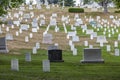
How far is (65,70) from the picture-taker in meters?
20.1

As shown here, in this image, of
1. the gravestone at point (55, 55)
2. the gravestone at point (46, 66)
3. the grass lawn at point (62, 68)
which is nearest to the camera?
the grass lawn at point (62, 68)

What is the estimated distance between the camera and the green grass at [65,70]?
18.0 metres

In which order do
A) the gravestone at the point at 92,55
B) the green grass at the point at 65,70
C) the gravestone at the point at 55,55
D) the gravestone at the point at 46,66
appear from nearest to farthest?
the green grass at the point at 65,70
the gravestone at the point at 46,66
the gravestone at the point at 92,55
the gravestone at the point at 55,55

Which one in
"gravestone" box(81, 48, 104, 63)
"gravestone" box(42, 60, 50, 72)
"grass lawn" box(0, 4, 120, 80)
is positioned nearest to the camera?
"grass lawn" box(0, 4, 120, 80)

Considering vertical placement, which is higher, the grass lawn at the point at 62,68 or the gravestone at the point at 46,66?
the gravestone at the point at 46,66

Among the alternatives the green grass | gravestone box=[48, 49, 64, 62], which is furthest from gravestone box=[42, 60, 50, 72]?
gravestone box=[48, 49, 64, 62]

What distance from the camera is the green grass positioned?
58.9 ft

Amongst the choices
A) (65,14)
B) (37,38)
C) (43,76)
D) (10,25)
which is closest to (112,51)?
(37,38)

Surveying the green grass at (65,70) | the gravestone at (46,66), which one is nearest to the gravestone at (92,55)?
the green grass at (65,70)

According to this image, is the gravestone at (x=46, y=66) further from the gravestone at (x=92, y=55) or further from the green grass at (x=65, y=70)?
the gravestone at (x=92, y=55)

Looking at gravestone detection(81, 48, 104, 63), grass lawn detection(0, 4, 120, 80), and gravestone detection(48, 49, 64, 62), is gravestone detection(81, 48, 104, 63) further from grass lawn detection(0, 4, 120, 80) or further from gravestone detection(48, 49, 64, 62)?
gravestone detection(48, 49, 64, 62)

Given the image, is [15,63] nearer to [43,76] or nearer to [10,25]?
[43,76]

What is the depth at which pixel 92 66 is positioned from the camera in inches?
858

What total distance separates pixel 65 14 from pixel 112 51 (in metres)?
37.1
